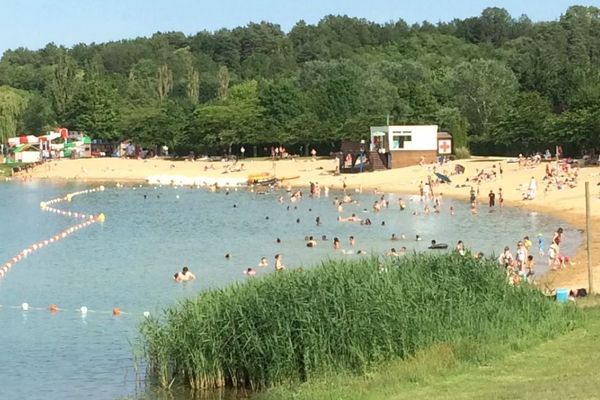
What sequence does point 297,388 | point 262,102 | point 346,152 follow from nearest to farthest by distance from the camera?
point 297,388 < point 346,152 < point 262,102

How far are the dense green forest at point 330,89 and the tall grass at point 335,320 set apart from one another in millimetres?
55417

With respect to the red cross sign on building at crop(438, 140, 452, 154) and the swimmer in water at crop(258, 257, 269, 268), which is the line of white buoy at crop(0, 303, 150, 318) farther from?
the red cross sign on building at crop(438, 140, 452, 154)

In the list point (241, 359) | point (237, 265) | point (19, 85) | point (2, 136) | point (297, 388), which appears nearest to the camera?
point (297, 388)

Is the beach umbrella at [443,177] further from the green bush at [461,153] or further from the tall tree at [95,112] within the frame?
the tall tree at [95,112]

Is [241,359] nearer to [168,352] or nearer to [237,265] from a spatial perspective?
[168,352]

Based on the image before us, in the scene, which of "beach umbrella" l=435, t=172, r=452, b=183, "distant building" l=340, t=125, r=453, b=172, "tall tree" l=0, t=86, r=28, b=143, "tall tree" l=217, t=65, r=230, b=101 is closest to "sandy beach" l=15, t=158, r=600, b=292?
"beach umbrella" l=435, t=172, r=452, b=183

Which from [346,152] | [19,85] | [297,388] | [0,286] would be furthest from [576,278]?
[19,85]

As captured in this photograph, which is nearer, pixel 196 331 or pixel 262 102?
pixel 196 331

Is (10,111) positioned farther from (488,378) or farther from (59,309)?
(488,378)

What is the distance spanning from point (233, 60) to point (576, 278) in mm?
160198

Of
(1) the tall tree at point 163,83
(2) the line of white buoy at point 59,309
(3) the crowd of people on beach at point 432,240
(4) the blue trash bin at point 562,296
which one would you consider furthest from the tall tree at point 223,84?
(4) the blue trash bin at point 562,296

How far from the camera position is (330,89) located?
11394 cm

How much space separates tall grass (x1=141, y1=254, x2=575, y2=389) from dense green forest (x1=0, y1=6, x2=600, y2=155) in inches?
2182

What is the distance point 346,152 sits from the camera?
8469cm
